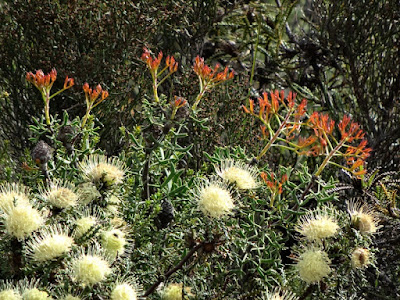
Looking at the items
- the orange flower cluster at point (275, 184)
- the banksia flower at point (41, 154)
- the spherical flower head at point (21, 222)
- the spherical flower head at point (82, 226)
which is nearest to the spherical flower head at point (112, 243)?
the spherical flower head at point (82, 226)

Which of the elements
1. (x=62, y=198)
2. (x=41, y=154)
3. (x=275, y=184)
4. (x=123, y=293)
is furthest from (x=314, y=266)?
(x=41, y=154)

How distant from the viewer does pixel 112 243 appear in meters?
1.29

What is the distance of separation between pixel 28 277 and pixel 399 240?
1.25 m

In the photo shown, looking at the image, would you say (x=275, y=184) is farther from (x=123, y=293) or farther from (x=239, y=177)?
(x=123, y=293)

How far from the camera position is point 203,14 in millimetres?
2822

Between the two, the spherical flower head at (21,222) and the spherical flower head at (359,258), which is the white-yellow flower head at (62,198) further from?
the spherical flower head at (359,258)

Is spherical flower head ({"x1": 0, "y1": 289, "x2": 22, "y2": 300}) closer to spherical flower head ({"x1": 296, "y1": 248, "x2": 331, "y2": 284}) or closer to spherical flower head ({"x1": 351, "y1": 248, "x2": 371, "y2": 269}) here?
spherical flower head ({"x1": 296, "y1": 248, "x2": 331, "y2": 284})

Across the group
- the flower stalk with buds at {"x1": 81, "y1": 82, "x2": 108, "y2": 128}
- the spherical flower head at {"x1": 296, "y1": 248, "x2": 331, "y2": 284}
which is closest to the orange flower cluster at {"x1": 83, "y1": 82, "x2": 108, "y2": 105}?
the flower stalk with buds at {"x1": 81, "y1": 82, "x2": 108, "y2": 128}

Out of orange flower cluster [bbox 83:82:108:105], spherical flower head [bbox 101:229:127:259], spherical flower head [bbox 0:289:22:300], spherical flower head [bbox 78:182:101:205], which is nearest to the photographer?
spherical flower head [bbox 0:289:22:300]

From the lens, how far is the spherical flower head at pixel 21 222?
1229 millimetres

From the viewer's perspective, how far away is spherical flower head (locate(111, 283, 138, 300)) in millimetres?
1202

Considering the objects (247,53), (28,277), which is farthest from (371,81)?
(28,277)

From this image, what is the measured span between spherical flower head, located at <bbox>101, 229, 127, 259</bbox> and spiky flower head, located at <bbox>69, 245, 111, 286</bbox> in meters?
0.07

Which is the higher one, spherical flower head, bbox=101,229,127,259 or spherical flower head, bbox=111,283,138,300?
spherical flower head, bbox=101,229,127,259
